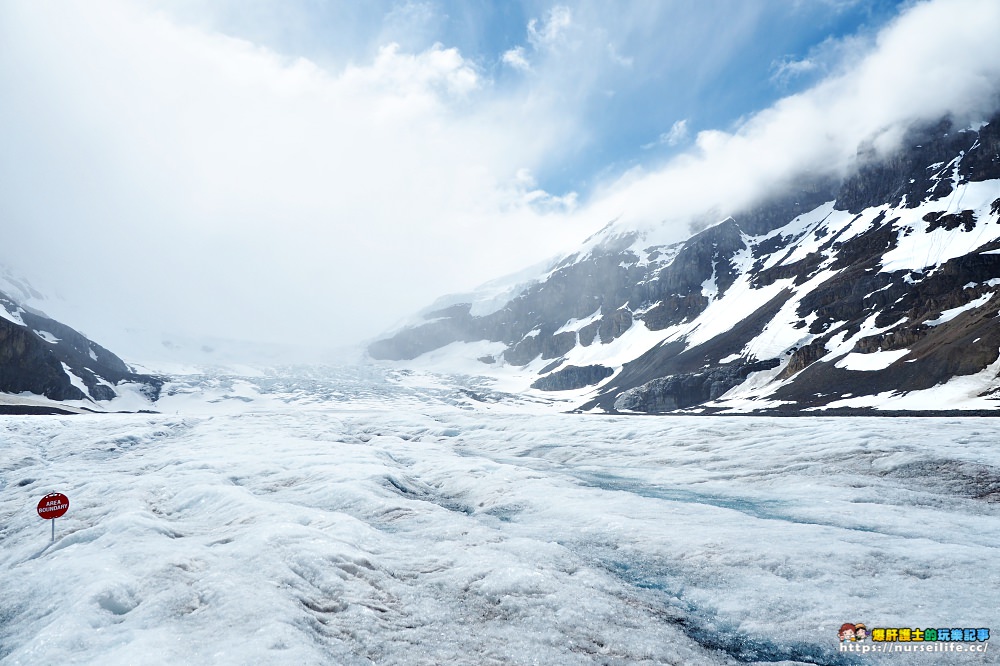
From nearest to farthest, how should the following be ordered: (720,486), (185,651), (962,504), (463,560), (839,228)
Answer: (185,651)
(463,560)
(962,504)
(720,486)
(839,228)

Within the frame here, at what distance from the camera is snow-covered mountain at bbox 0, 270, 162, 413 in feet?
336

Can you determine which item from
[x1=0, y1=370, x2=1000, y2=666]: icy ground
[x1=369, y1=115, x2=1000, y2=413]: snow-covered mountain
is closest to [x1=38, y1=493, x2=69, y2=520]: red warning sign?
[x1=0, y1=370, x2=1000, y2=666]: icy ground

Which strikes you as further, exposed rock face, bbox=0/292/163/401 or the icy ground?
exposed rock face, bbox=0/292/163/401

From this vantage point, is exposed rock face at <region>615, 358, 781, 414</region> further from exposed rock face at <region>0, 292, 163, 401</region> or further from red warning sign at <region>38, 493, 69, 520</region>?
exposed rock face at <region>0, 292, 163, 401</region>

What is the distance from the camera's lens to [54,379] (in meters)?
113

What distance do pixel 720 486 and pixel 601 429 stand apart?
52.7 feet

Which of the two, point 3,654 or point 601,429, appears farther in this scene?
point 601,429

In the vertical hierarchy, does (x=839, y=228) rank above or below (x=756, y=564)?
above

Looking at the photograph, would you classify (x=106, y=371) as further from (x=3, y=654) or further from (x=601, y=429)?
(x=3, y=654)

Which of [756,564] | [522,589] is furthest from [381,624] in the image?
[756,564]

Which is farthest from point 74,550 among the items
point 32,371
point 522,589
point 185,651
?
point 32,371

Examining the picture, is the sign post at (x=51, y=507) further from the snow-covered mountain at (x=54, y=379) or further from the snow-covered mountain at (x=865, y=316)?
the snow-covered mountain at (x=54, y=379)

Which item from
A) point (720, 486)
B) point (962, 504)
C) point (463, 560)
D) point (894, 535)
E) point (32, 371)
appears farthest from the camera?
point (32, 371)

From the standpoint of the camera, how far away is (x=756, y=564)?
1111 cm
